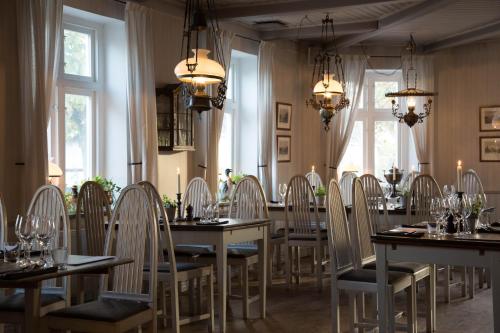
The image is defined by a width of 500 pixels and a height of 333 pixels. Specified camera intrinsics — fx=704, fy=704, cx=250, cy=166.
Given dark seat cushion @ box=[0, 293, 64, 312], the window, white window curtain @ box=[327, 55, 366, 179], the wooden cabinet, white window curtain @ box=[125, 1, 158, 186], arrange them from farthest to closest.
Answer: the window, white window curtain @ box=[327, 55, 366, 179], the wooden cabinet, white window curtain @ box=[125, 1, 158, 186], dark seat cushion @ box=[0, 293, 64, 312]

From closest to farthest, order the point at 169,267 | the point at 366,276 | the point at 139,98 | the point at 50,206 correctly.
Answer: the point at 50,206 → the point at 366,276 → the point at 169,267 → the point at 139,98

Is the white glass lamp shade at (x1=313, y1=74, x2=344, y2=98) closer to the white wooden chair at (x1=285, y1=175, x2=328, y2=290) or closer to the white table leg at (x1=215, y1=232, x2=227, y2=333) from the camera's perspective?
the white wooden chair at (x1=285, y1=175, x2=328, y2=290)

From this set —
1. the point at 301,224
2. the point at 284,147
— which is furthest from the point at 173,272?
the point at 284,147

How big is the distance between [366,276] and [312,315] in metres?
1.51

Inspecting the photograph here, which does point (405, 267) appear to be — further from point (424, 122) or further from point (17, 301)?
point (424, 122)

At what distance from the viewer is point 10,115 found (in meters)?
5.89

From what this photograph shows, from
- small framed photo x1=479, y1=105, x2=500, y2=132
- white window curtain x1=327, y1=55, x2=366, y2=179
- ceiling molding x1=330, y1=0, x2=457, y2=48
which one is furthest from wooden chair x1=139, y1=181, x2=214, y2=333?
small framed photo x1=479, y1=105, x2=500, y2=132

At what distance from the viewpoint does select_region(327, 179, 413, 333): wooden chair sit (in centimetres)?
444

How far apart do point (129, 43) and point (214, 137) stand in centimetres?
167

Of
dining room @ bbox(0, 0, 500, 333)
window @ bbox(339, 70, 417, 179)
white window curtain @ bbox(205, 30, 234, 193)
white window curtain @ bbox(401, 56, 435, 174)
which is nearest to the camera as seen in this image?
dining room @ bbox(0, 0, 500, 333)

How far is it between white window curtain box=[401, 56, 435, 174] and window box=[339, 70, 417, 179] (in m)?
0.29

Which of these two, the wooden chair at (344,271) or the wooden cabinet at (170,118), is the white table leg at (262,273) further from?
the wooden cabinet at (170,118)

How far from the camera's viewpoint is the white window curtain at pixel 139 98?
703cm

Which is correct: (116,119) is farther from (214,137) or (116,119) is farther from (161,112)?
(214,137)
